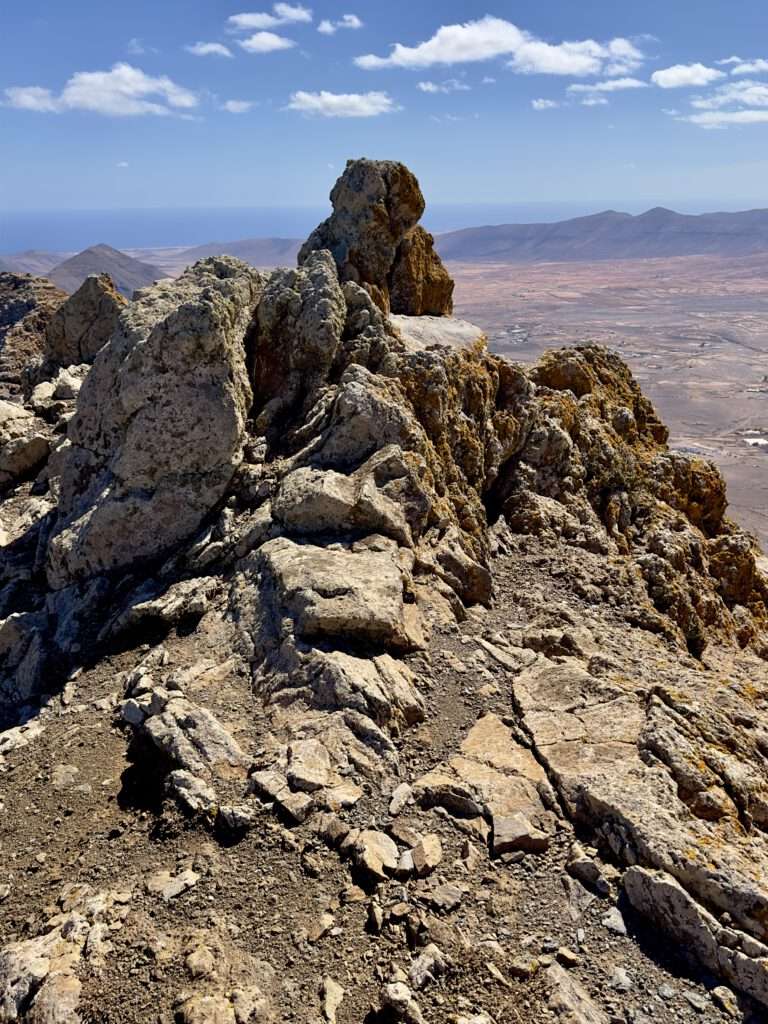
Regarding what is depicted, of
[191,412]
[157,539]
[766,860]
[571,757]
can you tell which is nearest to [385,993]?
[571,757]

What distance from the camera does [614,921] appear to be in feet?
19.9

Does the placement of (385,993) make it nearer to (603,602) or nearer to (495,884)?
(495,884)

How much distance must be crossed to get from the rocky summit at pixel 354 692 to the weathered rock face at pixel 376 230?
0.36 feet

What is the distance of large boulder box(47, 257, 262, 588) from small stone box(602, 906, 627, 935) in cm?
766

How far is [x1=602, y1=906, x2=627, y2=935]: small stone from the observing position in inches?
237

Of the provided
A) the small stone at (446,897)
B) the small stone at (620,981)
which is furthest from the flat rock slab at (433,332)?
the small stone at (620,981)

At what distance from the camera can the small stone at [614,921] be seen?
6.01m

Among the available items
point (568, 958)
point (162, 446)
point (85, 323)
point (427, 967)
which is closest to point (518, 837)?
point (568, 958)

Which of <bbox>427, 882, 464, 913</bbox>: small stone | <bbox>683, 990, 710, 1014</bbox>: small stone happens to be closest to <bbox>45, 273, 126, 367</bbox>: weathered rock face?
<bbox>427, 882, 464, 913</bbox>: small stone

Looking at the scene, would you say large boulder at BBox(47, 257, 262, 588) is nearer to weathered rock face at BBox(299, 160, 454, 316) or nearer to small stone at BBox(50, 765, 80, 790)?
small stone at BBox(50, 765, 80, 790)

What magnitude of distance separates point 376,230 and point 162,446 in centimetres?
825

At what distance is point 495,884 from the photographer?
20.9 feet

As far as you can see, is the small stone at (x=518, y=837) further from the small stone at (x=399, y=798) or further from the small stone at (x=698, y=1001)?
the small stone at (x=698, y=1001)

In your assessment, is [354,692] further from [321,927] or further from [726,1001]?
[726,1001]
